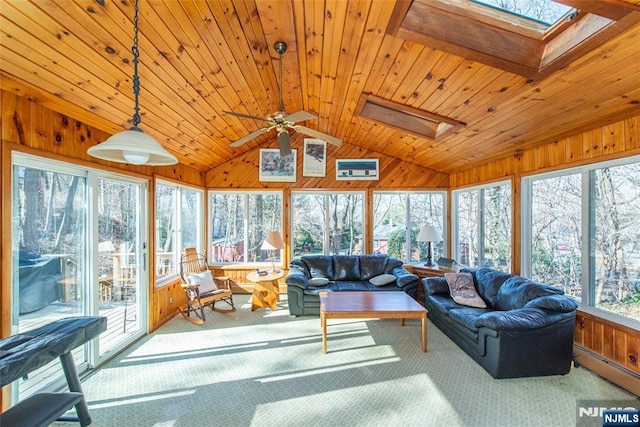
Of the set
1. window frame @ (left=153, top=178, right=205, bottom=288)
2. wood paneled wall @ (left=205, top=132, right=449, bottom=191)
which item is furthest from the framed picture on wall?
window frame @ (left=153, top=178, right=205, bottom=288)

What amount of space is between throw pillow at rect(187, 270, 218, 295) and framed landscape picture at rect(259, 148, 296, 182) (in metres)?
2.17

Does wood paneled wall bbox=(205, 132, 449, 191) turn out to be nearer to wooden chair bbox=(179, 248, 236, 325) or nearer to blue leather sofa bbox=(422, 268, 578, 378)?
wooden chair bbox=(179, 248, 236, 325)

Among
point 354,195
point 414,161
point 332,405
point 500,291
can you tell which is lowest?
point 332,405

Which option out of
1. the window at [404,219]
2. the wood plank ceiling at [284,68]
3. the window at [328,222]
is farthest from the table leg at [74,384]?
the window at [404,219]

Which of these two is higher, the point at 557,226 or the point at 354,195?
the point at 354,195

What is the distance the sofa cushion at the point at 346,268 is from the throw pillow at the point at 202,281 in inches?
82.4

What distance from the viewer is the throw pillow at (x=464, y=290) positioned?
3707mm

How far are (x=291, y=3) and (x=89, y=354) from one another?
149 inches

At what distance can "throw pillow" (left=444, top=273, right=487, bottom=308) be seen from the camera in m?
3.71

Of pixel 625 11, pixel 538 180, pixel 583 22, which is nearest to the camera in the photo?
pixel 625 11

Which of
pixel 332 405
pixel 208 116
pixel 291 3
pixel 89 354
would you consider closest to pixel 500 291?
pixel 332 405

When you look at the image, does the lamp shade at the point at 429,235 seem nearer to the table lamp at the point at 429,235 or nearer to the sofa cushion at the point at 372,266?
the table lamp at the point at 429,235

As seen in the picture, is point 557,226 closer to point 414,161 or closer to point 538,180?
point 538,180

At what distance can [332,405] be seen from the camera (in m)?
2.40
